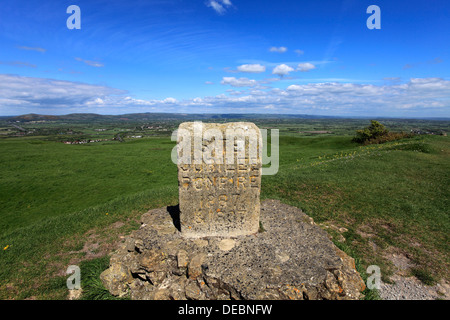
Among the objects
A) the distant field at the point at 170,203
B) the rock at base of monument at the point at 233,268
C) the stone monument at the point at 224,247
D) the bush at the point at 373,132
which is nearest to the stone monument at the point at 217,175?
the stone monument at the point at 224,247

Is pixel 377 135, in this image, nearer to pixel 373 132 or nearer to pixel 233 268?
pixel 373 132

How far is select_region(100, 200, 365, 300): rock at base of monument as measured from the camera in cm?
546

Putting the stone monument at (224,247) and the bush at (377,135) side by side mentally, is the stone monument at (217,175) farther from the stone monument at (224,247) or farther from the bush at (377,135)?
the bush at (377,135)

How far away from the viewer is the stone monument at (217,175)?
686 cm

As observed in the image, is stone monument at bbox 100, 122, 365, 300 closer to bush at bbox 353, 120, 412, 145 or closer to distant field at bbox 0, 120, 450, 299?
distant field at bbox 0, 120, 450, 299

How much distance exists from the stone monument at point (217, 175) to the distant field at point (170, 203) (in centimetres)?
386

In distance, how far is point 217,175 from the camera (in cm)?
701

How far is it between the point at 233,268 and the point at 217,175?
2.68 metres

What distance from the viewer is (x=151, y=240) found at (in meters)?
6.99

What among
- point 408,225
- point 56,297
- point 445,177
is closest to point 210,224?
point 56,297

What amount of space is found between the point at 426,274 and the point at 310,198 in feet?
19.6

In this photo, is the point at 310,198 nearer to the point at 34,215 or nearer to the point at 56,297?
the point at 56,297

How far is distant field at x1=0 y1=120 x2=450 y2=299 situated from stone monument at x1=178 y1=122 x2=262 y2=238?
386 centimetres

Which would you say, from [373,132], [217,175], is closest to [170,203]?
[217,175]
